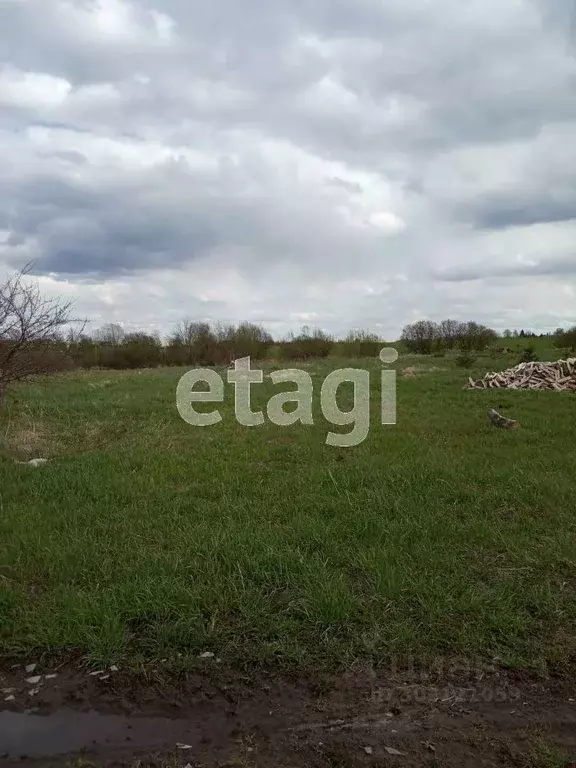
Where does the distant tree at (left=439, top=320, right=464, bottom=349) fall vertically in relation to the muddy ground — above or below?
above

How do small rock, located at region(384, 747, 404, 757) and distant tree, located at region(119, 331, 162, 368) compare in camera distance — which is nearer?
small rock, located at region(384, 747, 404, 757)

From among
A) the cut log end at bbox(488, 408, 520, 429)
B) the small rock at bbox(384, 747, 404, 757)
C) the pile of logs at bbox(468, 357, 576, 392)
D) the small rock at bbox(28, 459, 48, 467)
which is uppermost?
the pile of logs at bbox(468, 357, 576, 392)

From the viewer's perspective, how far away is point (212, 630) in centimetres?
302

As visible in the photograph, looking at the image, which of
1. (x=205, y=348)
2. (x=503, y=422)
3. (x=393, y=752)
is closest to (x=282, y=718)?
(x=393, y=752)

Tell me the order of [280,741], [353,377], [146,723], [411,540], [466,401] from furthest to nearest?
[353,377], [466,401], [411,540], [146,723], [280,741]

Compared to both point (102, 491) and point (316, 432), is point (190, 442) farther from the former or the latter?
point (102, 491)

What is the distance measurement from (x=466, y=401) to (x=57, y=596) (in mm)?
9466

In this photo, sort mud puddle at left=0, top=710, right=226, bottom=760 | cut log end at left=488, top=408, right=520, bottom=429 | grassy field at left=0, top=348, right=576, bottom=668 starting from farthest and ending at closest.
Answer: cut log end at left=488, top=408, right=520, bottom=429, grassy field at left=0, top=348, right=576, bottom=668, mud puddle at left=0, top=710, right=226, bottom=760

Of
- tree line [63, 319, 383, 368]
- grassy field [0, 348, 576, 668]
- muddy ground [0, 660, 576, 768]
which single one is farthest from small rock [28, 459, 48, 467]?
tree line [63, 319, 383, 368]

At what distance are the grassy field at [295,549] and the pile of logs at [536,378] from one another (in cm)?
679

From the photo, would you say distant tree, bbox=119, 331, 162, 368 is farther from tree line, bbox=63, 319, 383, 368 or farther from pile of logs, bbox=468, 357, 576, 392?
pile of logs, bbox=468, 357, 576, 392

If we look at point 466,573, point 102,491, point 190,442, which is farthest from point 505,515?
point 190,442

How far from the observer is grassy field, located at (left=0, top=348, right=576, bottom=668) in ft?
9.80

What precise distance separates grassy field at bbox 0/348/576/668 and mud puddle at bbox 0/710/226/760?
0.37 meters
